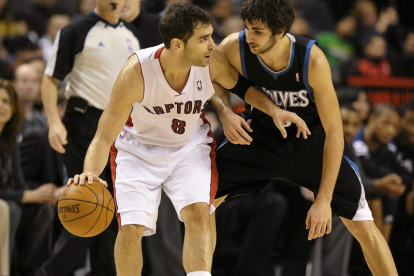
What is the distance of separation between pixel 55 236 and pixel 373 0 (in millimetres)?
8652

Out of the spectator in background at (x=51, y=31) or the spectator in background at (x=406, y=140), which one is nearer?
the spectator in background at (x=406, y=140)

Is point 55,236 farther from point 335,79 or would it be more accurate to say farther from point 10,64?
point 335,79

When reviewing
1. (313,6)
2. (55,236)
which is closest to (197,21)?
(55,236)

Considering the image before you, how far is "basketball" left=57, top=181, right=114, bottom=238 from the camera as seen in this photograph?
168 inches

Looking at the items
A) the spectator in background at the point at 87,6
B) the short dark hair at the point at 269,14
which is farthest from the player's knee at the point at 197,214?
the spectator in background at the point at 87,6

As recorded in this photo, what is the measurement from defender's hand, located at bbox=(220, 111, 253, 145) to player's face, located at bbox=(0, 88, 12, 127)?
2.45 meters

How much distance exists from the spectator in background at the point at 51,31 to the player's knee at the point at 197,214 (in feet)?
17.4

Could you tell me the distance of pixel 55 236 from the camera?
687 centimetres

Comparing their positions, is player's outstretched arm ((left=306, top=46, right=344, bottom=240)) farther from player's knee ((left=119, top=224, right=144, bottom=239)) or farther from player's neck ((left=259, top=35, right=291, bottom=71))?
player's knee ((left=119, top=224, right=144, bottom=239))

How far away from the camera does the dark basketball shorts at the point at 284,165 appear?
4.89m

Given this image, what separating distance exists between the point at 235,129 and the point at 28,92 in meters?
3.40

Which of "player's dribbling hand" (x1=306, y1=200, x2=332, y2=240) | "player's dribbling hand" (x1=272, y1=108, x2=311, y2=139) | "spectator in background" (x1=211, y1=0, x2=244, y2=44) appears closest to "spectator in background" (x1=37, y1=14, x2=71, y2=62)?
"spectator in background" (x1=211, y1=0, x2=244, y2=44)

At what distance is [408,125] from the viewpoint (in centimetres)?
788

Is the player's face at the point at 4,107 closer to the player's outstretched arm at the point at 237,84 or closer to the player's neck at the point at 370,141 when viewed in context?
the player's outstretched arm at the point at 237,84
